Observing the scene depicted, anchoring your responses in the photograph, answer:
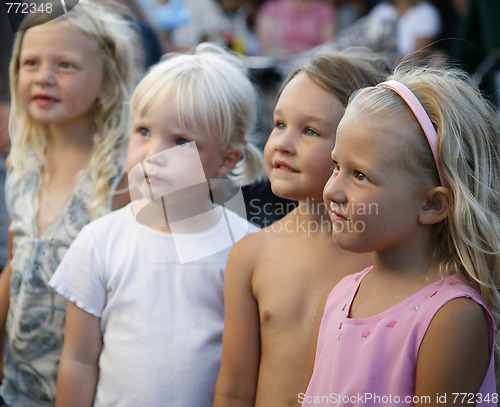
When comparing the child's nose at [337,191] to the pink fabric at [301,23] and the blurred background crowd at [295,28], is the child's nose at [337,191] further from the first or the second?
the pink fabric at [301,23]

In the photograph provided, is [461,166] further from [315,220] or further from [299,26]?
[299,26]

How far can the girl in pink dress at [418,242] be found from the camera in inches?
49.2

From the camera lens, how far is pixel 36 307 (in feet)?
6.76

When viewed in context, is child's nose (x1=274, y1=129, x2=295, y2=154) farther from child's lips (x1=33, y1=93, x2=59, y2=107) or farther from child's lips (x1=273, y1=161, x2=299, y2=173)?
child's lips (x1=33, y1=93, x2=59, y2=107)

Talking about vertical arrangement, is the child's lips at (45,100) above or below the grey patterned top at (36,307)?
above

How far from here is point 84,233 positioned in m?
1.87

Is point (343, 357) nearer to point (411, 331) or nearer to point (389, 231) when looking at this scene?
point (411, 331)

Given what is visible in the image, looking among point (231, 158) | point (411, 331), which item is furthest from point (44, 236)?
point (411, 331)

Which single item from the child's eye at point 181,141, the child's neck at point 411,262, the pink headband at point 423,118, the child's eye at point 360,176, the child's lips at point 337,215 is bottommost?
the child's neck at point 411,262

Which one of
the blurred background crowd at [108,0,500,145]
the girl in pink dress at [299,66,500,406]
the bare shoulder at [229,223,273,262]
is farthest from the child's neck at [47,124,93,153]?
the blurred background crowd at [108,0,500,145]

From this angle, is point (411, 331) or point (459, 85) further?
point (459, 85)

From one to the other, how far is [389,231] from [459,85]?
38 cm

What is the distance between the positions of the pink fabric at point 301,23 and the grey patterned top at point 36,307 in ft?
15.4

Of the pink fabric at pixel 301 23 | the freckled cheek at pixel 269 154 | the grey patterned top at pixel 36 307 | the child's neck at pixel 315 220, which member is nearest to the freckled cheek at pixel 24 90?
the grey patterned top at pixel 36 307
